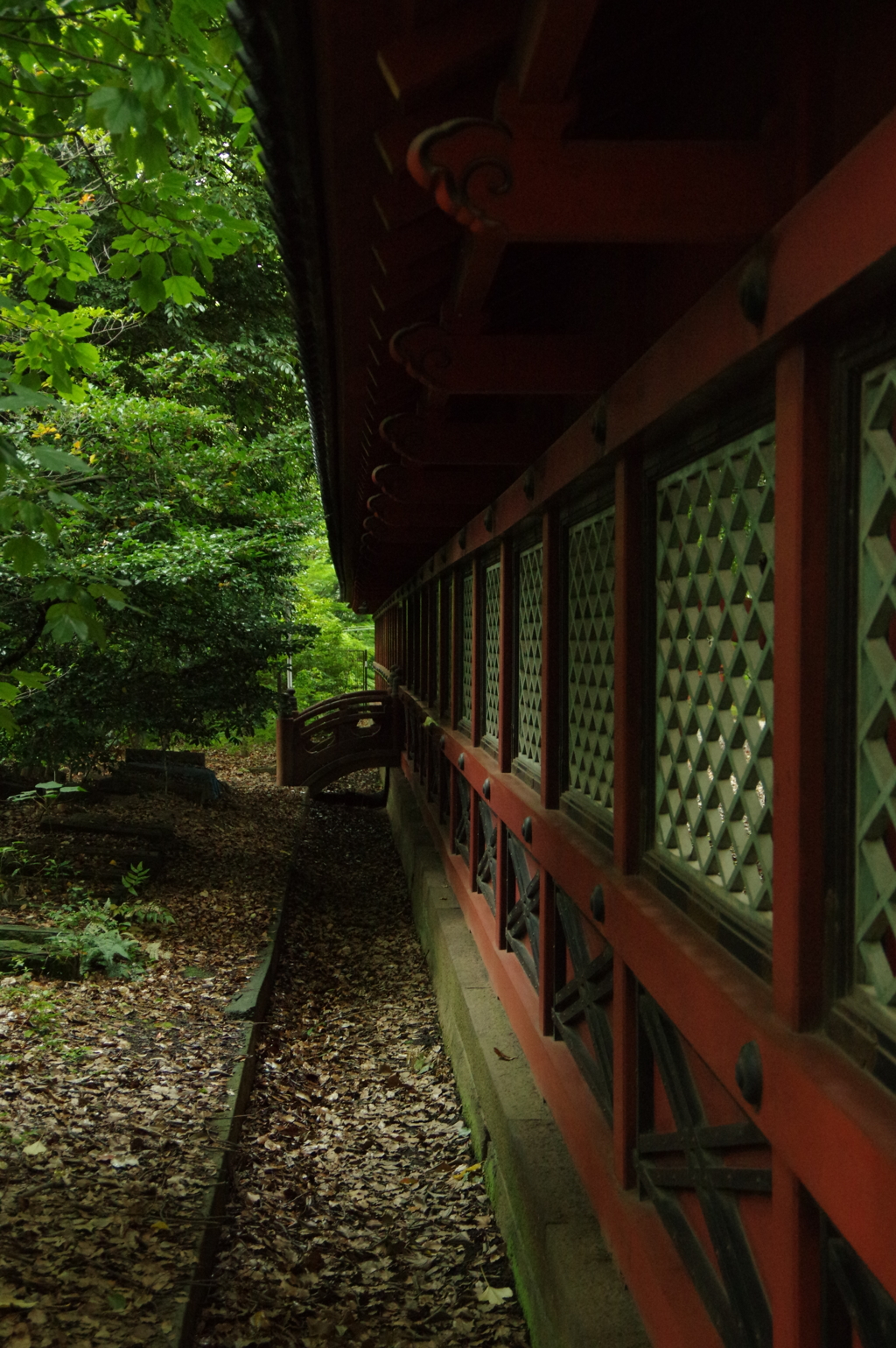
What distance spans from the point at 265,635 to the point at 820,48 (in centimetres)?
911

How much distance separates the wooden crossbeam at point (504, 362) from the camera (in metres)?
2.91

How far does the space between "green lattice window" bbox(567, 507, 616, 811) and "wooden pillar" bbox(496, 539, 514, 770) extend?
1212 mm

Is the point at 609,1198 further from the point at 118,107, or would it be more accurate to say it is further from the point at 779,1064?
the point at 118,107

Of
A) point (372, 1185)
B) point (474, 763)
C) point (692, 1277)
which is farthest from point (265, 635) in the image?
point (692, 1277)

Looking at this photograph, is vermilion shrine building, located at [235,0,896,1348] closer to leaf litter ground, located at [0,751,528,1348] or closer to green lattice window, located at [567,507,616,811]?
green lattice window, located at [567,507,616,811]

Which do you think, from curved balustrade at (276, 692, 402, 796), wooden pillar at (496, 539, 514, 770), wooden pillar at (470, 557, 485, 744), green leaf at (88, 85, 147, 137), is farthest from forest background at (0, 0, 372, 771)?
wooden pillar at (470, 557, 485, 744)

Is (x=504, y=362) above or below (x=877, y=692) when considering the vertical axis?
above

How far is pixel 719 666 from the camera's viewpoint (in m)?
2.43

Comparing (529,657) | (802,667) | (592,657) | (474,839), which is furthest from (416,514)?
(802,667)

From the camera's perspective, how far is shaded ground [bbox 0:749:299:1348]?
11.1 feet

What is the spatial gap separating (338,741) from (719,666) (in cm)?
962

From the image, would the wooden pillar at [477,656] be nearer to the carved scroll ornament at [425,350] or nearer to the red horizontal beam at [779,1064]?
the red horizontal beam at [779,1064]

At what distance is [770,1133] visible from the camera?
1.90 metres

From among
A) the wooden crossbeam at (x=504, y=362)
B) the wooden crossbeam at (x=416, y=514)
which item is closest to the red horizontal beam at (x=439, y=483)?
the wooden crossbeam at (x=416, y=514)
